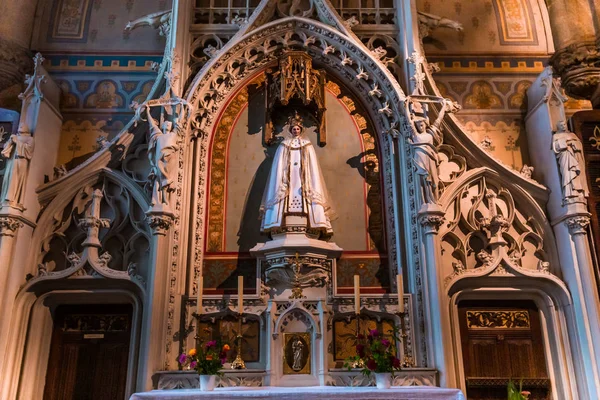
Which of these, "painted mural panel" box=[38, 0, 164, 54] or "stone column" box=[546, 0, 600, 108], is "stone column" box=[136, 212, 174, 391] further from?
"stone column" box=[546, 0, 600, 108]

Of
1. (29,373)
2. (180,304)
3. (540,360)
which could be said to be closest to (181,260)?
(180,304)

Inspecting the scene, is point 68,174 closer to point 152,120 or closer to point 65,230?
point 65,230

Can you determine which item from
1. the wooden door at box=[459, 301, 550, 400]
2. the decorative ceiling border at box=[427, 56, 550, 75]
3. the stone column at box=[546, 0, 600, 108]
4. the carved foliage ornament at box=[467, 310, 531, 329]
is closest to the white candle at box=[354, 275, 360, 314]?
the wooden door at box=[459, 301, 550, 400]

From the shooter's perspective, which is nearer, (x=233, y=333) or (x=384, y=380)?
(x=384, y=380)

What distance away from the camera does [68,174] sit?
30.2 feet

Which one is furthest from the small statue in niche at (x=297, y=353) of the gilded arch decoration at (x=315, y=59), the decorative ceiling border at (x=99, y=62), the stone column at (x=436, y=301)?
the decorative ceiling border at (x=99, y=62)

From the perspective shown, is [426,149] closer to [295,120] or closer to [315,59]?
[295,120]

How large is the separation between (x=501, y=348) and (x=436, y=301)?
1759mm

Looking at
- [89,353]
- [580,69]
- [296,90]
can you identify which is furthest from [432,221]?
[89,353]

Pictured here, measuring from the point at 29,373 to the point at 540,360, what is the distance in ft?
24.7

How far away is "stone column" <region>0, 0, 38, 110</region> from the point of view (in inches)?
414

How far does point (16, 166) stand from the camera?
8.66m

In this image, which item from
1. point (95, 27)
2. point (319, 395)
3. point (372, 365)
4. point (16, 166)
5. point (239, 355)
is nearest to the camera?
point (319, 395)

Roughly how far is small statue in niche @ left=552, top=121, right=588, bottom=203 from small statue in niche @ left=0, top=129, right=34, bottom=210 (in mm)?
7855
